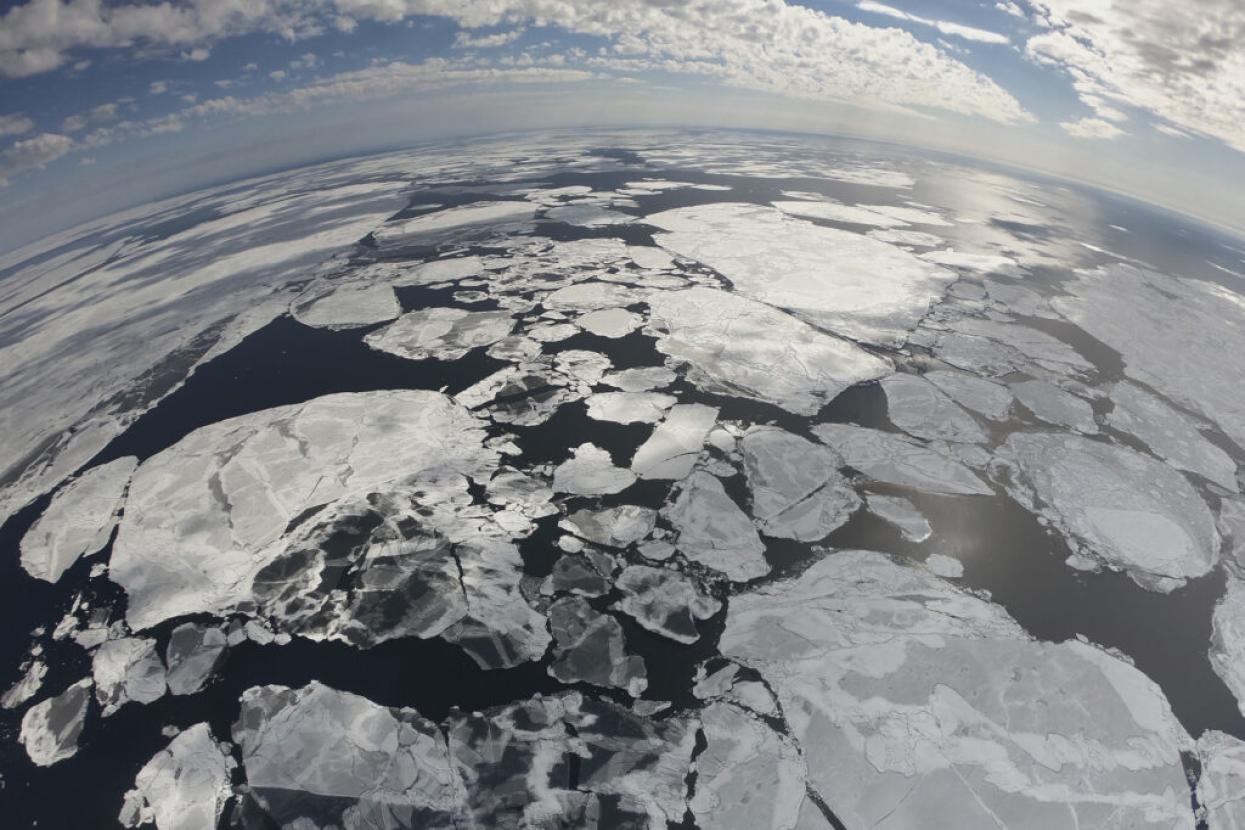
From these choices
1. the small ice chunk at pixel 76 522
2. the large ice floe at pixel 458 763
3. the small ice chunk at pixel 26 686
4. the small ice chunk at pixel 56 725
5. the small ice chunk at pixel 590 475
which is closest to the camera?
the large ice floe at pixel 458 763

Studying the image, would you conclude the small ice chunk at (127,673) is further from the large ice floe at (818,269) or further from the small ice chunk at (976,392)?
the large ice floe at (818,269)

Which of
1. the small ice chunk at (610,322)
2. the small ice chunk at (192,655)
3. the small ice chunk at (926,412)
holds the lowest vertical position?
the small ice chunk at (610,322)

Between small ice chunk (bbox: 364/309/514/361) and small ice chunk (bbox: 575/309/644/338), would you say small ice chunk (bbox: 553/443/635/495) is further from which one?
small ice chunk (bbox: 364/309/514/361)

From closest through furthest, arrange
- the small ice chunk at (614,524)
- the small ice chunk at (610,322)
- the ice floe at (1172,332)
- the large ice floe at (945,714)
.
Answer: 1. the large ice floe at (945,714)
2. the small ice chunk at (614,524)
3. the ice floe at (1172,332)
4. the small ice chunk at (610,322)

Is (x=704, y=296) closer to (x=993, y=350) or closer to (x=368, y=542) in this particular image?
(x=993, y=350)

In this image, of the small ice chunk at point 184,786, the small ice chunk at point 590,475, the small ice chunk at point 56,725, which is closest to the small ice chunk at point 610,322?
the small ice chunk at point 590,475

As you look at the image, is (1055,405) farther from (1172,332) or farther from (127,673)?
(127,673)

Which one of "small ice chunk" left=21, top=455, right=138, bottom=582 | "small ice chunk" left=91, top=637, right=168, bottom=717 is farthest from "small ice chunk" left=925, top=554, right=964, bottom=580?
"small ice chunk" left=21, top=455, right=138, bottom=582
